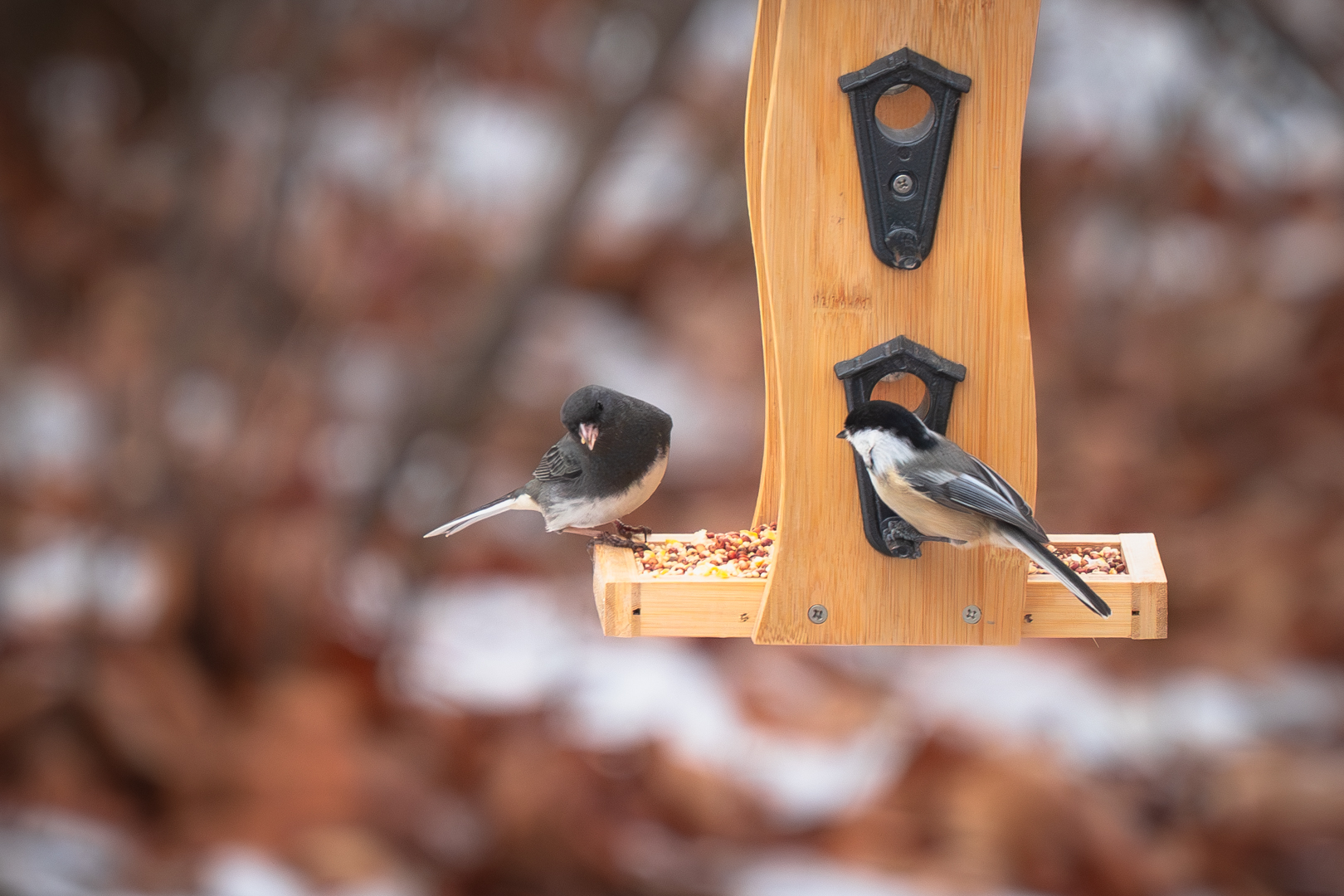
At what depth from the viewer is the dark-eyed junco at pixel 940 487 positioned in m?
1.51

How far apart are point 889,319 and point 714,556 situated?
1.55ft

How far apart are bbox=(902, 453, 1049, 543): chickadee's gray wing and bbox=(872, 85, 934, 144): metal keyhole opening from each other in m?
0.40

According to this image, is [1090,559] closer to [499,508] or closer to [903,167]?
[903,167]

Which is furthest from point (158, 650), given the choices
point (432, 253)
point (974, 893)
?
point (974, 893)

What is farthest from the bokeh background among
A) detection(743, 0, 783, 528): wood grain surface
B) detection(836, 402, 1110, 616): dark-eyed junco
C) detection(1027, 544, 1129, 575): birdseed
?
detection(836, 402, 1110, 616): dark-eyed junco

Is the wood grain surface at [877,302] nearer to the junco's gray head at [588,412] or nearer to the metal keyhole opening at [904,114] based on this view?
the metal keyhole opening at [904,114]

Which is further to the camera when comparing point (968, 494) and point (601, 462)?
point (601, 462)

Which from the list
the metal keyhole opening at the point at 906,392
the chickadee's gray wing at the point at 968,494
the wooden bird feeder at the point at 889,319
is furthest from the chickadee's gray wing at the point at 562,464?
the chickadee's gray wing at the point at 968,494

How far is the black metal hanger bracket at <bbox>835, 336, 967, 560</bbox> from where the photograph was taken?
162 centimetres

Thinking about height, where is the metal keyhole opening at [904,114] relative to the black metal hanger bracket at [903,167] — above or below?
above

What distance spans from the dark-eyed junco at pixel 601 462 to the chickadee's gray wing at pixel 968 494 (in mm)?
503

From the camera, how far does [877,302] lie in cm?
164

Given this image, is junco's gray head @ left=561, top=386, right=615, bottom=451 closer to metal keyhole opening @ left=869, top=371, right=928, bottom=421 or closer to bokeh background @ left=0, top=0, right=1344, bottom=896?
metal keyhole opening @ left=869, top=371, right=928, bottom=421

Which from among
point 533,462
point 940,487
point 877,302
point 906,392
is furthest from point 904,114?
point 533,462
